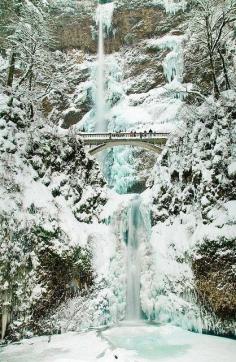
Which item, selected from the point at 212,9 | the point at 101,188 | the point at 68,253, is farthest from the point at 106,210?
the point at 212,9

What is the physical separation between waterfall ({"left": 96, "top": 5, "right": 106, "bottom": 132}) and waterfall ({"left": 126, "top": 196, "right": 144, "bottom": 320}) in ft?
101

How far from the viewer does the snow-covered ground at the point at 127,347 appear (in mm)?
10242

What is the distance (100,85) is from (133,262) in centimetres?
3716

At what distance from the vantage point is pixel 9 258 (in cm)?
1241

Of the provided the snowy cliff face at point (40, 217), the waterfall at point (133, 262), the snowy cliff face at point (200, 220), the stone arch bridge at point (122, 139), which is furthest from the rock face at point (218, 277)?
the stone arch bridge at point (122, 139)

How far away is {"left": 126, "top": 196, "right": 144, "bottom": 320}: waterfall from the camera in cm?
1495

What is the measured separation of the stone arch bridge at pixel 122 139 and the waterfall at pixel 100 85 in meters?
13.5

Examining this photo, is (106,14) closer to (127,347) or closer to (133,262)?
(133,262)

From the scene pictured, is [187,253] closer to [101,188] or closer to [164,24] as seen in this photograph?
[101,188]

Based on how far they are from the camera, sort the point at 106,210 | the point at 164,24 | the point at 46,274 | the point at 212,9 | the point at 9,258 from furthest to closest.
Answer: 1. the point at 164,24
2. the point at 212,9
3. the point at 106,210
4. the point at 46,274
5. the point at 9,258

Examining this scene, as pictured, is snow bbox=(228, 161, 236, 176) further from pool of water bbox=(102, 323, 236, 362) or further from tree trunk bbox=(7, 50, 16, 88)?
tree trunk bbox=(7, 50, 16, 88)

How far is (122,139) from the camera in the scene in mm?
33500

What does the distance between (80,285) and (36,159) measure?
5.03m

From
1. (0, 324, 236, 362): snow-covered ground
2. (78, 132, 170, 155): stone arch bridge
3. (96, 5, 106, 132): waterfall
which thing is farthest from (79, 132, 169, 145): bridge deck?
(0, 324, 236, 362): snow-covered ground
